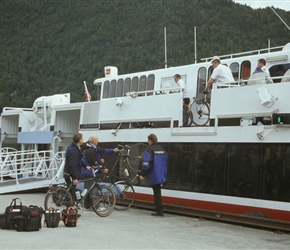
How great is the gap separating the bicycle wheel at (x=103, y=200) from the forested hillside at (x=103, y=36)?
40884 millimetres

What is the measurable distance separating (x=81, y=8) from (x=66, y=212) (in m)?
75.0

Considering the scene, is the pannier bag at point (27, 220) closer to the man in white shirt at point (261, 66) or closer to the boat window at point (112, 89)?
the man in white shirt at point (261, 66)

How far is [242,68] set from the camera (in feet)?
44.1

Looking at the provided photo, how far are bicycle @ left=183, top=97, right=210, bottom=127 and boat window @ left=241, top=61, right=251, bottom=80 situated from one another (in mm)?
1214

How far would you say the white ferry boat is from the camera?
1077 cm

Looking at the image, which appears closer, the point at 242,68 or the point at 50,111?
the point at 242,68

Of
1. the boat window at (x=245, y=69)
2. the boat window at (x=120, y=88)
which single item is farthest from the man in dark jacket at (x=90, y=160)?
the boat window at (x=120, y=88)

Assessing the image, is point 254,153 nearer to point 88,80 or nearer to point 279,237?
point 279,237

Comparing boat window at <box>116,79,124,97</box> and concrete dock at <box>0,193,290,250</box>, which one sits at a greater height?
boat window at <box>116,79,124,97</box>

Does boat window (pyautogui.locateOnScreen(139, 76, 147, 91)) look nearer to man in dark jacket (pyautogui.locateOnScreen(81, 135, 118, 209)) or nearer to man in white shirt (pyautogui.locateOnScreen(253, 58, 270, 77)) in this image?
man in dark jacket (pyautogui.locateOnScreen(81, 135, 118, 209))

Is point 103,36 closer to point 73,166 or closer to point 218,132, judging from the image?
point 218,132

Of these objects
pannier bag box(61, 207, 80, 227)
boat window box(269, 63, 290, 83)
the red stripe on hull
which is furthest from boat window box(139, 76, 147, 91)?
pannier bag box(61, 207, 80, 227)

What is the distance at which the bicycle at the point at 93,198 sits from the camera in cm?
1075

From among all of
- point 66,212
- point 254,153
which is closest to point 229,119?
point 254,153
